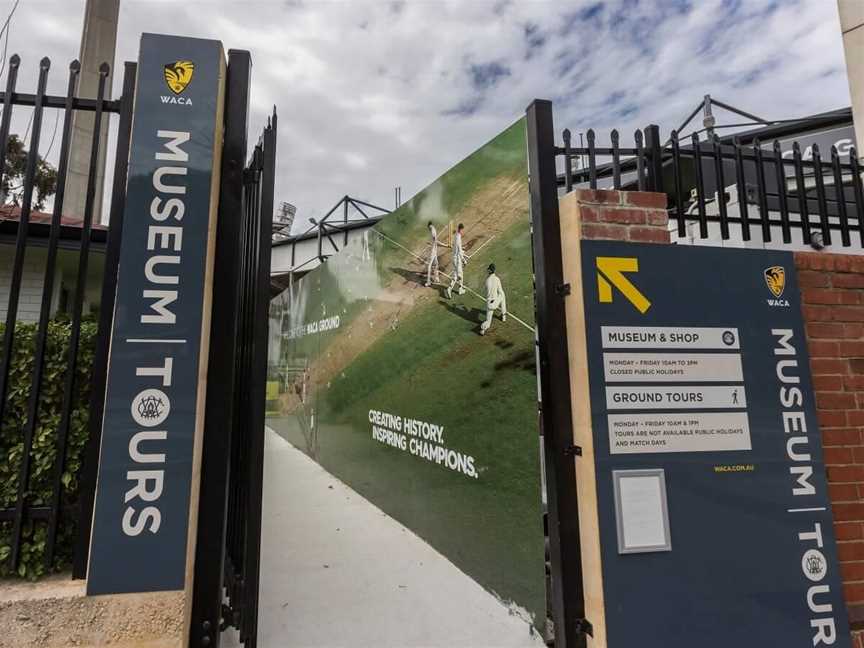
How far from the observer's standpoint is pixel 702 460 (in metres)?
2.35

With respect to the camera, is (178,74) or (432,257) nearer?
(178,74)

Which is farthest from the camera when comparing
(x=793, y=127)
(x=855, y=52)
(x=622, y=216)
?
(x=793, y=127)

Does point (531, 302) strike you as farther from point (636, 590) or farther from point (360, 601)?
point (360, 601)

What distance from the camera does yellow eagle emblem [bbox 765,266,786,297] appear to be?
2.54 metres

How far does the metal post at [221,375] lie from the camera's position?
6.83ft

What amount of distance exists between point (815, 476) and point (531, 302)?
1663mm

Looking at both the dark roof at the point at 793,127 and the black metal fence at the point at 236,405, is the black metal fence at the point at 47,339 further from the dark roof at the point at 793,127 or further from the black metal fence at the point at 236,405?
the dark roof at the point at 793,127

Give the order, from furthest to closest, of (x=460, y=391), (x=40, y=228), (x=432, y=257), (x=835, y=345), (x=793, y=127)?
(x=793, y=127) < (x=40, y=228) < (x=432, y=257) < (x=460, y=391) < (x=835, y=345)

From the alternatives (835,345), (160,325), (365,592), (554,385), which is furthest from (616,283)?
(365,592)

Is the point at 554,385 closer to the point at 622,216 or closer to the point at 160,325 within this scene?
the point at 622,216

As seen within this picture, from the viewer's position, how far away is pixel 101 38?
1694cm

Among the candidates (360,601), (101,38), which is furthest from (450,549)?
(101,38)

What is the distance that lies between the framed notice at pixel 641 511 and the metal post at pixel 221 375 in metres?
1.76

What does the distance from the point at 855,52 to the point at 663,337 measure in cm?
328
